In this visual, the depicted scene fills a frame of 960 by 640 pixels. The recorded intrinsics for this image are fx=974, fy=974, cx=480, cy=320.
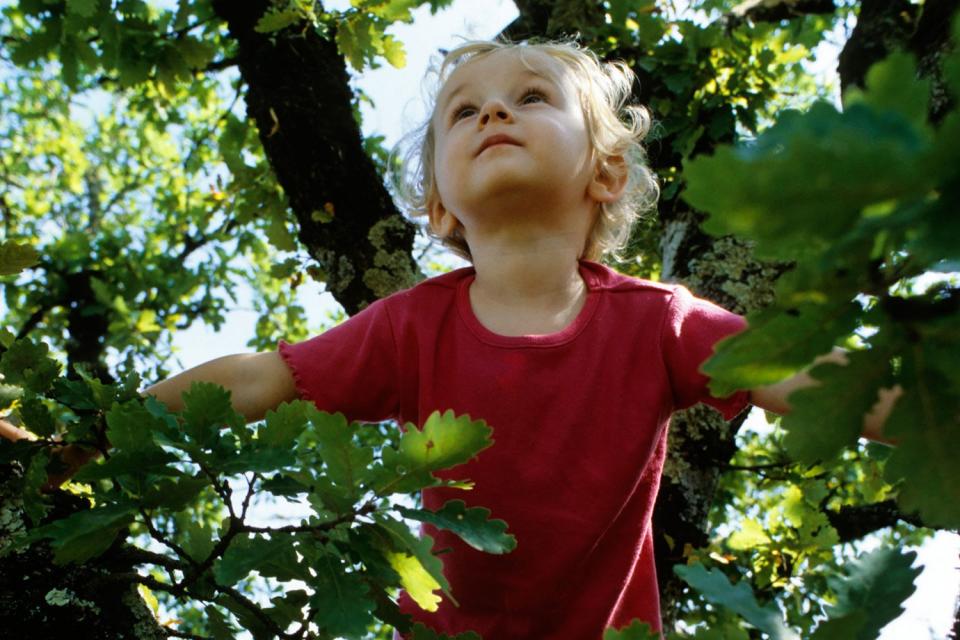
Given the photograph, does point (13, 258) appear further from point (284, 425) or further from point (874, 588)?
point (874, 588)

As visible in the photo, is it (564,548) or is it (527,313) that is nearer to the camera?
(564,548)

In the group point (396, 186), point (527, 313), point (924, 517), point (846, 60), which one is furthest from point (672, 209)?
point (924, 517)

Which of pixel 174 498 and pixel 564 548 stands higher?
pixel 174 498

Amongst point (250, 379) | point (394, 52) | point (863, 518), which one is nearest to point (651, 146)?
point (394, 52)

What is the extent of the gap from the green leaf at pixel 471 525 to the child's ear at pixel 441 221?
1.42 metres

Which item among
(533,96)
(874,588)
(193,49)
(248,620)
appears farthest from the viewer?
(193,49)

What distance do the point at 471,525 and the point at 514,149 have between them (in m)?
1.15

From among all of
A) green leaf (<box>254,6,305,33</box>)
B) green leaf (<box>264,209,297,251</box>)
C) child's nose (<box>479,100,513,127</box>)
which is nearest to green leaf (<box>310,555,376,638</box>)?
child's nose (<box>479,100,513,127</box>)

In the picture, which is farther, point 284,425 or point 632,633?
point 284,425

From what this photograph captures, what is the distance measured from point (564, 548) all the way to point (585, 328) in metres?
0.49

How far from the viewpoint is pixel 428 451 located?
124 cm

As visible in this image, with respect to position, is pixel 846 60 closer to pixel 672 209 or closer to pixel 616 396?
pixel 672 209

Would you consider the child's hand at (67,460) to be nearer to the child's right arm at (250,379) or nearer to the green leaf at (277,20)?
the child's right arm at (250,379)

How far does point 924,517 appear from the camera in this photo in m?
0.85
